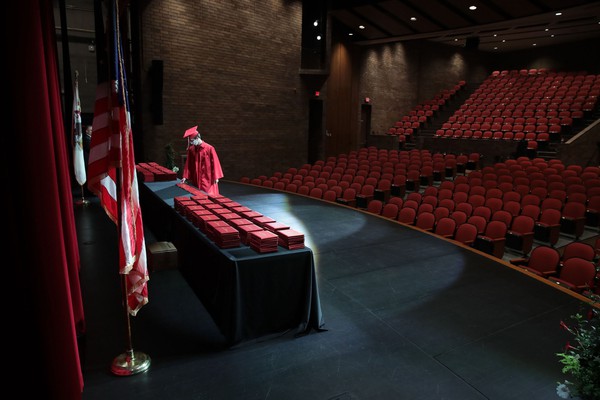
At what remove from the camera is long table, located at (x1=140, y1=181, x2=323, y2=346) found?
303 centimetres

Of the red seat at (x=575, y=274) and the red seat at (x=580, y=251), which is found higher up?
the red seat at (x=580, y=251)

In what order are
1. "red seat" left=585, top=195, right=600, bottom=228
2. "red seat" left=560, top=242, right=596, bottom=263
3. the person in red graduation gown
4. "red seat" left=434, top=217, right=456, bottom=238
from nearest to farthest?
"red seat" left=560, top=242, right=596, bottom=263 < "red seat" left=434, top=217, right=456, bottom=238 < the person in red graduation gown < "red seat" left=585, top=195, right=600, bottom=228

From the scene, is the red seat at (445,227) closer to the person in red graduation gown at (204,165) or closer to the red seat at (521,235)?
the red seat at (521,235)

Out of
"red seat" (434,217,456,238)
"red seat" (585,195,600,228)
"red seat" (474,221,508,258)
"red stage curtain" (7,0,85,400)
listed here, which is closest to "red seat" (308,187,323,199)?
"red seat" (434,217,456,238)

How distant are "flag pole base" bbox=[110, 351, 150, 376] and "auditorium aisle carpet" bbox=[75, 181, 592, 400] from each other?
4cm

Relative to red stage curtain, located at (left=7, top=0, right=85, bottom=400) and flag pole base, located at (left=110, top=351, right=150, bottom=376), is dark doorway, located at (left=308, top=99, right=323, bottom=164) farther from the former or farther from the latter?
red stage curtain, located at (left=7, top=0, right=85, bottom=400)

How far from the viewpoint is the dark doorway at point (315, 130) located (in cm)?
1459

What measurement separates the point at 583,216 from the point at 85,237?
7747 mm

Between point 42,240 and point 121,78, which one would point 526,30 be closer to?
point 121,78

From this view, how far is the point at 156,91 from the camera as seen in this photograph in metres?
10.4

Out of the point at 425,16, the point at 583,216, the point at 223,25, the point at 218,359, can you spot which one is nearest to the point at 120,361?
the point at 218,359

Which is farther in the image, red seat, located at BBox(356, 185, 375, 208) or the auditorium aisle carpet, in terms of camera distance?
red seat, located at BBox(356, 185, 375, 208)

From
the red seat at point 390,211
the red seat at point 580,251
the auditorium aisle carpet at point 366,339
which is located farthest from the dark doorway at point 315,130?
the red seat at point 580,251

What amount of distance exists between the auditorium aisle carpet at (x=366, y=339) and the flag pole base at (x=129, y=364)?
0.04 metres
